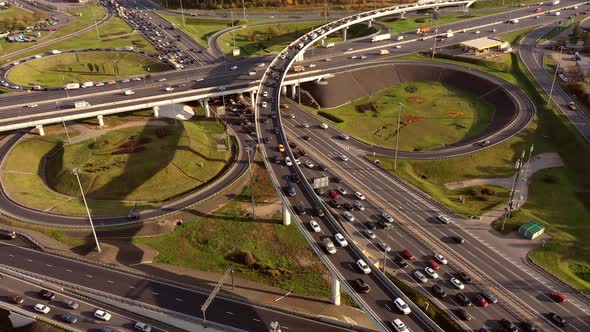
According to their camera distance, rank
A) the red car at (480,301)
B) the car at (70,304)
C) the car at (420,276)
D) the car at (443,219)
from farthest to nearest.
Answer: the car at (443,219) < the car at (420,276) < the car at (70,304) < the red car at (480,301)

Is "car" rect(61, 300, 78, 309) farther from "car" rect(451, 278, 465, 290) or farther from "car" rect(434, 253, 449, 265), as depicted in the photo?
"car" rect(451, 278, 465, 290)

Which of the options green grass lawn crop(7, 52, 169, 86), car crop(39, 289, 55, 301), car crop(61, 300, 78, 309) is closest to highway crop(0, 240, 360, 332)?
car crop(39, 289, 55, 301)

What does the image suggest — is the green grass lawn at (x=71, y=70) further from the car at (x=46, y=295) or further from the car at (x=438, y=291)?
the car at (x=438, y=291)

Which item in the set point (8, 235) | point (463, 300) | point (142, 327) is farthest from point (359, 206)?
point (8, 235)

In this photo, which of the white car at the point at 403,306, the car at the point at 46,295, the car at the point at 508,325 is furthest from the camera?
the car at the point at 46,295

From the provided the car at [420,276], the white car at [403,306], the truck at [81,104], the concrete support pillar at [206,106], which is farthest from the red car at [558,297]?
the truck at [81,104]

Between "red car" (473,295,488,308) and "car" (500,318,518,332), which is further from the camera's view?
"red car" (473,295,488,308)

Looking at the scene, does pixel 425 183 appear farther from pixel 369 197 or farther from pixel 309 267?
pixel 309 267
